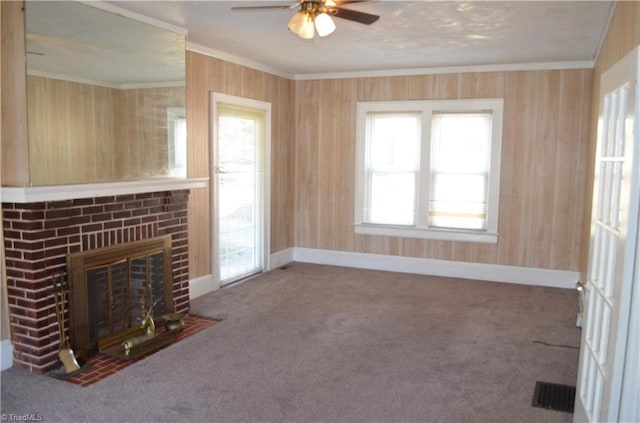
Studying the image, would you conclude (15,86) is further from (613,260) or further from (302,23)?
(613,260)

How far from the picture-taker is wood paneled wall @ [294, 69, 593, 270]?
5.52 metres

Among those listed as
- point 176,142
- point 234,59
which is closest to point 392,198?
point 234,59

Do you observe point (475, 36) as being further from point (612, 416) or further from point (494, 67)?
point (612, 416)

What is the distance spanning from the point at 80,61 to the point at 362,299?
3.23 metres

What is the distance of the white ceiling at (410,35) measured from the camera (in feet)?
11.7

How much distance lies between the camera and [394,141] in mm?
6246

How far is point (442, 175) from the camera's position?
602 centimetres

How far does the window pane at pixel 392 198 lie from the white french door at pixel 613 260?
12.0 feet

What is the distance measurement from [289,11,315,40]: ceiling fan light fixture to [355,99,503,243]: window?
3.15 m

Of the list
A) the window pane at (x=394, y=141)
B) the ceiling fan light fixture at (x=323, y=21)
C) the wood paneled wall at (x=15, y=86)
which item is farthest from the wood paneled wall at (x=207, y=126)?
the ceiling fan light fixture at (x=323, y=21)

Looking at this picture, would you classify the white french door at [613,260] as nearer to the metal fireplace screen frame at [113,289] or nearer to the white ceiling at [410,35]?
the white ceiling at [410,35]

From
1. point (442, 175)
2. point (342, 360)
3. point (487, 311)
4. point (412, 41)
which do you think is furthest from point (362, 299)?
point (412, 41)

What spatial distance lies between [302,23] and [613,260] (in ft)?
6.87

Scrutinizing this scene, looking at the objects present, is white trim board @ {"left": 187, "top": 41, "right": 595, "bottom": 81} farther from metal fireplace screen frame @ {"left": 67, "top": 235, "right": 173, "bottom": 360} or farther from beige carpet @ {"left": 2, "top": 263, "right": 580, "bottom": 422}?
beige carpet @ {"left": 2, "top": 263, "right": 580, "bottom": 422}
